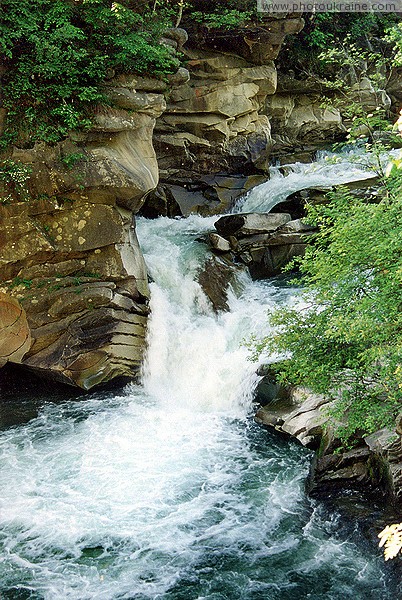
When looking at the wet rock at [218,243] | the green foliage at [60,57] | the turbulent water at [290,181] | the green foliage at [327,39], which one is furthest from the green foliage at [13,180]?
the green foliage at [327,39]

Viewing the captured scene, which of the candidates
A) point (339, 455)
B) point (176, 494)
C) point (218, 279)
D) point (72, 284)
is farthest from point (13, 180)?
point (339, 455)

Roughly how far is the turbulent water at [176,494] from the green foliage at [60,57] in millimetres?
4039

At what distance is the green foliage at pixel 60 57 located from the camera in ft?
34.9

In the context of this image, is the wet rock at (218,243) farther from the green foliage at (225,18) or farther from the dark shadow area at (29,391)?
the green foliage at (225,18)

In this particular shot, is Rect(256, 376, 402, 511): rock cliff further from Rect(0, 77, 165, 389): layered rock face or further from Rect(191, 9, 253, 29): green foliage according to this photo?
Rect(191, 9, 253, 29): green foliage

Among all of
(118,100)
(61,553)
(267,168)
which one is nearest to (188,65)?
(267,168)

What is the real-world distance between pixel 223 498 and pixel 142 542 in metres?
1.42

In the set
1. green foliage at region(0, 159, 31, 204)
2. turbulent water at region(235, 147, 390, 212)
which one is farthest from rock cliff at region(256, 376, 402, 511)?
turbulent water at region(235, 147, 390, 212)

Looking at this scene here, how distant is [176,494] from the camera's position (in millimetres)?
8703

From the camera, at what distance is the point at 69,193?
1136 cm

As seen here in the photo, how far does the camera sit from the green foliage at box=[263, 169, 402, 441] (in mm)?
6797

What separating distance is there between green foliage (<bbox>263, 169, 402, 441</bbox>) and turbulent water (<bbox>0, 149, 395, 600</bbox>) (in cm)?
165

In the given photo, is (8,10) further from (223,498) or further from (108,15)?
(223,498)

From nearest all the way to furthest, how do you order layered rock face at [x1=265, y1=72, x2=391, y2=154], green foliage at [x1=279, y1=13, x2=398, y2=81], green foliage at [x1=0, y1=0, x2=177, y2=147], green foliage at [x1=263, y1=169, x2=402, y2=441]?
1. green foliage at [x1=263, y1=169, x2=402, y2=441]
2. green foliage at [x1=0, y1=0, x2=177, y2=147]
3. green foliage at [x1=279, y1=13, x2=398, y2=81]
4. layered rock face at [x1=265, y1=72, x2=391, y2=154]
